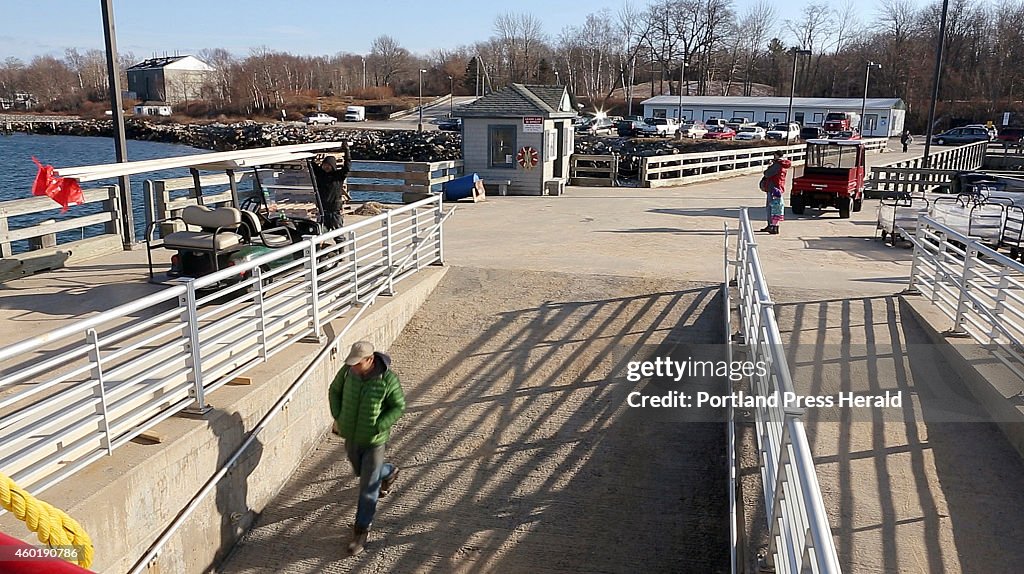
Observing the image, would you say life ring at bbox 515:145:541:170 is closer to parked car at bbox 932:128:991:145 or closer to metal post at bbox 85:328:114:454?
metal post at bbox 85:328:114:454

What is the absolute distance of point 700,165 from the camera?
90.8ft

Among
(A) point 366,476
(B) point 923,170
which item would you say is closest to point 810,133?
(B) point 923,170

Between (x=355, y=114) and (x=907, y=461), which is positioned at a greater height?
(x=355, y=114)

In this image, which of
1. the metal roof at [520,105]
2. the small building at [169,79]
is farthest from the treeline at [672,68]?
the metal roof at [520,105]

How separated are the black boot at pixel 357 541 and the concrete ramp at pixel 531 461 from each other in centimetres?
7

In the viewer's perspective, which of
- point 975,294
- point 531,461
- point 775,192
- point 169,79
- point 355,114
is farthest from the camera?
point 169,79

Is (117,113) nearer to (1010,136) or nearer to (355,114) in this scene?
(1010,136)

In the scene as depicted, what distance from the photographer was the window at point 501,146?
831 inches

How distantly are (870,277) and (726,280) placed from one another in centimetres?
285

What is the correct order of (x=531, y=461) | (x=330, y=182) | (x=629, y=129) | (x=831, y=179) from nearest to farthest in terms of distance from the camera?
(x=531, y=461)
(x=330, y=182)
(x=831, y=179)
(x=629, y=129)

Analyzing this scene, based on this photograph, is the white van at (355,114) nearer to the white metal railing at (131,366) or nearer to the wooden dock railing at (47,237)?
the wooden dock railing at (47,237)

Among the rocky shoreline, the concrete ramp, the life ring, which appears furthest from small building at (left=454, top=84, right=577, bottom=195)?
the rocky shoreline

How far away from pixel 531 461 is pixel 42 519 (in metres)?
4.95

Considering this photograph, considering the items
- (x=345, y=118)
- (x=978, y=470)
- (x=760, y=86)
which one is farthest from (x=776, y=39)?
(x=978, y=470)
